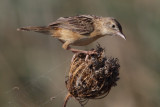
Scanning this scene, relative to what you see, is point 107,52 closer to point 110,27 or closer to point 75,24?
point 110,27

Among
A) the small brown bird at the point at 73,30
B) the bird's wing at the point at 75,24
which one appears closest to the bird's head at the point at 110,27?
the small brown bird at the point at 73,30

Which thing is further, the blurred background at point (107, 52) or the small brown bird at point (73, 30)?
the blurred background at point (107, 52)

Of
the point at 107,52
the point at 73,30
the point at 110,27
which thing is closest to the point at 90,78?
the point at 73,30

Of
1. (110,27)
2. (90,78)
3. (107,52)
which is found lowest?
(107,52)

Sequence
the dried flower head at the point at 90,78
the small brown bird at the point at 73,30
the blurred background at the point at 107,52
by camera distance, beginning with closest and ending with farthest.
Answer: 1. the dried flower head at the point at 90,78
2. the small brown bird at the point at 73,30
3. the blurred background at the point at 107,52

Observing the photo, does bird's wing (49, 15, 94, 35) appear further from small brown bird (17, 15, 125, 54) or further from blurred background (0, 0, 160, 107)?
blurred background (0, 0, 160, 107)

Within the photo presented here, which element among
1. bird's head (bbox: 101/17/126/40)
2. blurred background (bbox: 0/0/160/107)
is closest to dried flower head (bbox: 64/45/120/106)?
bird's head (bbox: 101/17/126/40)

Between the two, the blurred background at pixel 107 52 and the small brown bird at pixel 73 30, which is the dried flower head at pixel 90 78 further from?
the blurred background at pixel 107 52
